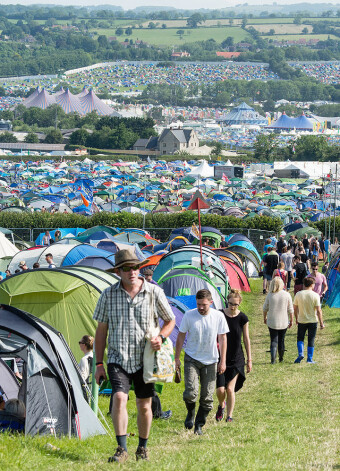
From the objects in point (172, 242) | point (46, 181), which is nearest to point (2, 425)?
point (172, 242)

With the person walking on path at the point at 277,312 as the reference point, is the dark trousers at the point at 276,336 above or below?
below

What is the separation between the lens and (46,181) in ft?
170

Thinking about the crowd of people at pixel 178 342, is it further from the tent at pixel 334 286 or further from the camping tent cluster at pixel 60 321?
the tent at pixel 334 286

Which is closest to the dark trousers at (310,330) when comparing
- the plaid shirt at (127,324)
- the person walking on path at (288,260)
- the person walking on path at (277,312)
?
the person walking on path at (277,312)

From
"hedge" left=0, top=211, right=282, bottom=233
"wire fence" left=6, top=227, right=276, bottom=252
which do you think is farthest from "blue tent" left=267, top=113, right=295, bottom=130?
"wire fence" left=6, top=227, right=276, bottom=252

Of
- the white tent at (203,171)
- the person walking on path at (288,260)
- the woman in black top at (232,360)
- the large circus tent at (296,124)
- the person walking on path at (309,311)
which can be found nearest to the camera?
the woman in black top at (232,360)

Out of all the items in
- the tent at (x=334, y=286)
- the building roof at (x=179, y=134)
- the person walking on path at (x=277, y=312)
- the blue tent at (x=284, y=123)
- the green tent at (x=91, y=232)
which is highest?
the person walking on path at (x=277, y=312)

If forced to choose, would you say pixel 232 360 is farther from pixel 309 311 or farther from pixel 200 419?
pixel 309 311

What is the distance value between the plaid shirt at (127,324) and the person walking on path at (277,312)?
4555 millimetres

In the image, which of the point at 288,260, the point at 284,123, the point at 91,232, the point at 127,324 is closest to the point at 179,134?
the point at 284,123

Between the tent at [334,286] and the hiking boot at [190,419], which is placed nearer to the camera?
the hiking boot at [190,419]

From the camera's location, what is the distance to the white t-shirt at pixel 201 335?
21.0 feet

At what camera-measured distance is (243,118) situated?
524 ft

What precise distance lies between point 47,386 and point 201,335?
125cm
